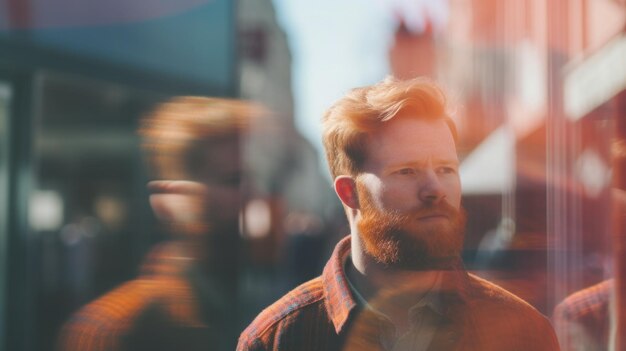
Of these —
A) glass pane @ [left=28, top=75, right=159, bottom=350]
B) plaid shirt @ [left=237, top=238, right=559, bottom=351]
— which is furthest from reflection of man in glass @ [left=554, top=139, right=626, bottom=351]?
glass pane @ [left=28, top=75, right=159, bottom=350]

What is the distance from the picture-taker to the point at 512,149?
61.1 inches

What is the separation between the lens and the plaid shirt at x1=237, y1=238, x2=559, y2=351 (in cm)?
113

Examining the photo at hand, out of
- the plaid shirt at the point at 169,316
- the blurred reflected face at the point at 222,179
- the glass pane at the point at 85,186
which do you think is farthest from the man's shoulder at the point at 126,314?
the glass pane at the point at 85,186

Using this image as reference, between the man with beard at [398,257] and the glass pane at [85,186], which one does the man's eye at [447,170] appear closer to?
the man with beard at [398,257]

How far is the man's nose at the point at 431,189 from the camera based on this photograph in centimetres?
107

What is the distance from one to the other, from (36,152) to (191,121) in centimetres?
243

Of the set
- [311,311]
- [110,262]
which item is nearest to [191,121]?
[311,311]

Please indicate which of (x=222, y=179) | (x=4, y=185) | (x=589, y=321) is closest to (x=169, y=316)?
(x=222, y=179)

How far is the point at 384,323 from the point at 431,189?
0.23 metres

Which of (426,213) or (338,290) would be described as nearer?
(426,213)

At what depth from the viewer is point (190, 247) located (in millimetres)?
1474

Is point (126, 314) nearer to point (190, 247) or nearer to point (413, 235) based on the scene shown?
point (190, 247)

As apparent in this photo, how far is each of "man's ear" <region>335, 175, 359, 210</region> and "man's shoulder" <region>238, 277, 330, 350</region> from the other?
158mm

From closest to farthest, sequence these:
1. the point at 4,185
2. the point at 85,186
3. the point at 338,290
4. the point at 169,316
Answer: the point at 338,290, the point at 169,316, the point at 4,185, the point at 85,186
